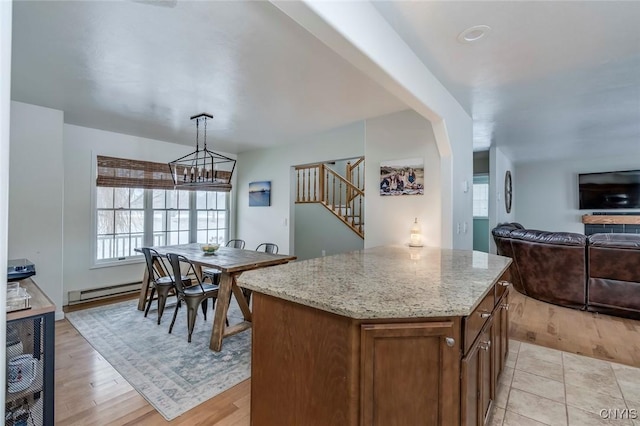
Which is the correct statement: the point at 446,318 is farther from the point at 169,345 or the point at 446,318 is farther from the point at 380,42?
the point at 169,345

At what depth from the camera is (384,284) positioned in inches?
58.8

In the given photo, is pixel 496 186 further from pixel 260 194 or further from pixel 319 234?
pixel 260 194

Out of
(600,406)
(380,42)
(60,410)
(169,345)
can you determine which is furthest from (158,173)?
(600,406)

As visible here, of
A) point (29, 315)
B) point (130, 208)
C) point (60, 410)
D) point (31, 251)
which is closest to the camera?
point (29, 315)

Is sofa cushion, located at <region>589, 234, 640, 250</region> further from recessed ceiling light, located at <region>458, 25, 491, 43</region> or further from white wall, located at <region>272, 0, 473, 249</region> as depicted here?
recessed ceiling light, located at <region>458, 25, 491, 43</region>

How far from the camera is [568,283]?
12.8 ft

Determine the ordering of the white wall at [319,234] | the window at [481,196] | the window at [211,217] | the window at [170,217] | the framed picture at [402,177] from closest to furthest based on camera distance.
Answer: the framed picture at [402,177] → the window at [170,217] → the white wall at [319,234] → the window at [211,217] → the window at [481,196]

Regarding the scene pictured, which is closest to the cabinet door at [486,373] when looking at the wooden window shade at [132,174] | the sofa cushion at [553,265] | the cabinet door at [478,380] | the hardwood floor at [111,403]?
the cabinet door at [478,380]

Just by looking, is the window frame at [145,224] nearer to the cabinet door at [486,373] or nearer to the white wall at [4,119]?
the white wall at [4,119]

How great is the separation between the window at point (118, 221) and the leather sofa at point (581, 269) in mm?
5907

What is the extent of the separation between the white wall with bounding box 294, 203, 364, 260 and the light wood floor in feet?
8.60

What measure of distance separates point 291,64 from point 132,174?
3698 mm

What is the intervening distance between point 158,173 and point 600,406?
587cm

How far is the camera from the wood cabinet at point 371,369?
1.14m
